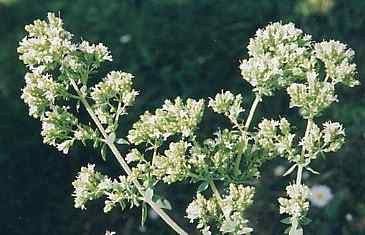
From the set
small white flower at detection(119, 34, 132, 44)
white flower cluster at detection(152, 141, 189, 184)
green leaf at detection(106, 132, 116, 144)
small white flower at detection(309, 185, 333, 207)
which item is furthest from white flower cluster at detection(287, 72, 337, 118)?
small white flower at detection(119, 34, 132, 44)

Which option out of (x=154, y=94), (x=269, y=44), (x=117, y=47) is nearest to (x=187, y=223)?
(x=154, y=94)

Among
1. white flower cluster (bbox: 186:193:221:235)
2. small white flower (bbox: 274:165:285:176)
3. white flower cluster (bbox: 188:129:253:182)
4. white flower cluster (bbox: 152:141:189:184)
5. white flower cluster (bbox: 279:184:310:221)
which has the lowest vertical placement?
white flower cluster (bbox: 186:193:221:235)

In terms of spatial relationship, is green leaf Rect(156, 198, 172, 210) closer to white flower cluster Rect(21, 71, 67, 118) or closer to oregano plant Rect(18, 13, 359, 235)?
oregano plant Rect(18, 13, 359, 235)

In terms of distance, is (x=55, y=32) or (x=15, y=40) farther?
(x=15, y=40)

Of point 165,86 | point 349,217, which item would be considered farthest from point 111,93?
point 165,86

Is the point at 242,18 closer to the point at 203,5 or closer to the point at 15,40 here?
the point at 203,5

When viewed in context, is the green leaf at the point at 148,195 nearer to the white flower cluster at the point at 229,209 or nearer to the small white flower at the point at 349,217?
the white flower cluster at the point at 229,209
